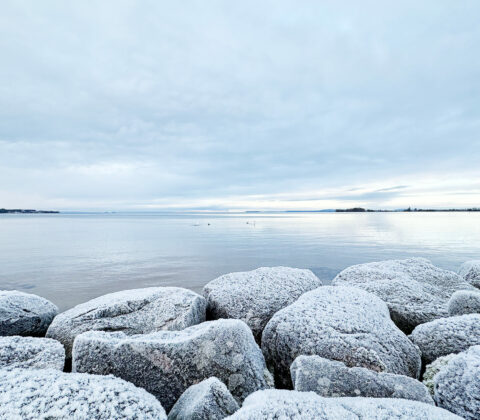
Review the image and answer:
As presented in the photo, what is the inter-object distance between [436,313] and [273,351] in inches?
149

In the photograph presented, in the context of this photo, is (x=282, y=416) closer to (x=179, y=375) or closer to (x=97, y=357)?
(x=179, y=375)

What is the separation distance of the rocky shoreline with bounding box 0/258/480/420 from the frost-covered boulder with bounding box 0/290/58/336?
2 cm

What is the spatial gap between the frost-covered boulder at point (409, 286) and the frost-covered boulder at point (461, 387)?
2.96m

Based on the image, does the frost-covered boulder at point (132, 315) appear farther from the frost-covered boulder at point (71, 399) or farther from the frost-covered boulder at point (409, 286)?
the frost-covered boulder at point (409, 286)

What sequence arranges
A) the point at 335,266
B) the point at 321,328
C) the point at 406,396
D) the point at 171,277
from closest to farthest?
1. the point at 406,396
2. the point at 321,328
3. the point at 171,277
4. the point at 335,266

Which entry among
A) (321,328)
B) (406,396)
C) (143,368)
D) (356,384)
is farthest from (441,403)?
(143,368)

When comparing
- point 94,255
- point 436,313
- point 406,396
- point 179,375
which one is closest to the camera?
point 406,396

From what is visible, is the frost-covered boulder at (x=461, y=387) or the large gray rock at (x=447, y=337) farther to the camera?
the large gray rock at (x=447, y=337)

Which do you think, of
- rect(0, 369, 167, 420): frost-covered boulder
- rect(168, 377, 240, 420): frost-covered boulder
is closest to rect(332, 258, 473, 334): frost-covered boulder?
rect(168, 377, 240, 420): frost-covered boulder

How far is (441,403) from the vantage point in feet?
9.59

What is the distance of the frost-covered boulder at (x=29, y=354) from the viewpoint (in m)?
3.68

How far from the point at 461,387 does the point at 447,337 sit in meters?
1.79

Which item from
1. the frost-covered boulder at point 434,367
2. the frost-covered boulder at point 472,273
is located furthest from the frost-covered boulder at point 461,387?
the frost-covered boulder at point 472,273

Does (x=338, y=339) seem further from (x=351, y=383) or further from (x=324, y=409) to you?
(x=324, y=409)
